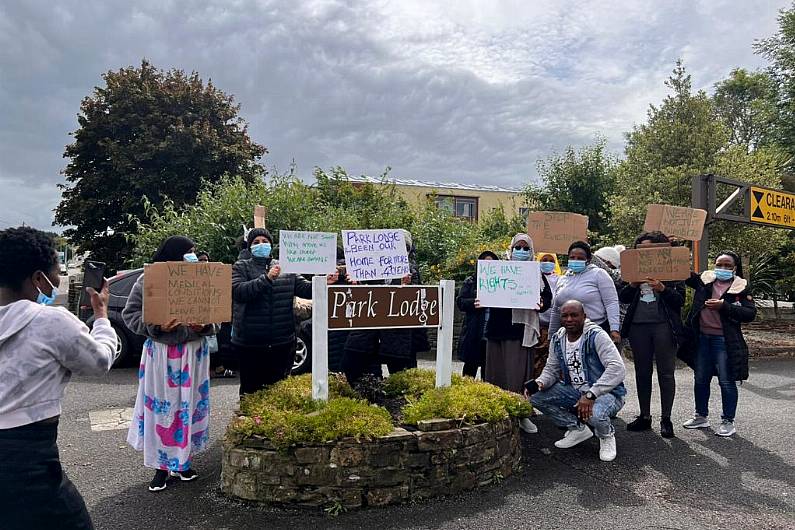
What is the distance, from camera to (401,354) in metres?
5.42

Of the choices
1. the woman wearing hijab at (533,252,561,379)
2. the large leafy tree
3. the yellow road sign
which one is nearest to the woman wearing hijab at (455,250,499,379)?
the woman wearing hijab at (533,252,561,379)

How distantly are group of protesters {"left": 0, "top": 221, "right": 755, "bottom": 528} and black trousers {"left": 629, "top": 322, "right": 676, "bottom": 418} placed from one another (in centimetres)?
1

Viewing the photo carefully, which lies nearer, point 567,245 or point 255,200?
point 567,245

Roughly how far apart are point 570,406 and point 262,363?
2.67m

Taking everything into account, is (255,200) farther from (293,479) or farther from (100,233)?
(100,233)

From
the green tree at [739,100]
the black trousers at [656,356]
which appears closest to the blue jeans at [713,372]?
the black trousers at [656,356]

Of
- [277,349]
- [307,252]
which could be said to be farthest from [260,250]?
[277,349]

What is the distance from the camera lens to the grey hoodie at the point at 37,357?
233 cm

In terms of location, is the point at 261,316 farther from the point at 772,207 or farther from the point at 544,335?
the point at 772,207

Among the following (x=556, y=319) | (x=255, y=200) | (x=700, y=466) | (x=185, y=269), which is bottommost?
(x=700, y=466)

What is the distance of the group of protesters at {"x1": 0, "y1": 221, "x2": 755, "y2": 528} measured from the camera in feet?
7.74

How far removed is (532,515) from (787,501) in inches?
73.9

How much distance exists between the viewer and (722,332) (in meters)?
5.64

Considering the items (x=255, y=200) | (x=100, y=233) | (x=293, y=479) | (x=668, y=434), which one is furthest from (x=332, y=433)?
(x=100, y=233)
